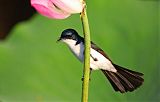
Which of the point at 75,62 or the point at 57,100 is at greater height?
the point at 75,62

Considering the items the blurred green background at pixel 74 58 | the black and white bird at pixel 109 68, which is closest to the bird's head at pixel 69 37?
the black and white bird at pixel 109 68

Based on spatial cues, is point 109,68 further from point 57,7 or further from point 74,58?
point 74,58

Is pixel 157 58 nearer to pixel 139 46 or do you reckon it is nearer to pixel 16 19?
pixel 139 46

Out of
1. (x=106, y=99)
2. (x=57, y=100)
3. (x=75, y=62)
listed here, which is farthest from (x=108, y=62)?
(x=75, y=62)

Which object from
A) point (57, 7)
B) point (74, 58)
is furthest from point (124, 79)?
point (74, 58)

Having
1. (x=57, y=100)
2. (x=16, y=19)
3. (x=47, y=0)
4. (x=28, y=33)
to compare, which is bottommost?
(x=57, y=100)

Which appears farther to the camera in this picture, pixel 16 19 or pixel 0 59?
pixel 16 19
